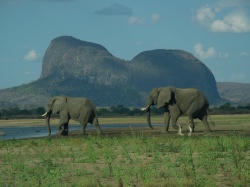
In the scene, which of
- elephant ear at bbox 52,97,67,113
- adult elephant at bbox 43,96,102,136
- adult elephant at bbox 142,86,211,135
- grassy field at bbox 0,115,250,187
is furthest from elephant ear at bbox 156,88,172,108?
grassy field at bbox 0,115,250,187

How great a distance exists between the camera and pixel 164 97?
35031 millimetres

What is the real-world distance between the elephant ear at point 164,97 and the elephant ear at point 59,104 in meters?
5.48

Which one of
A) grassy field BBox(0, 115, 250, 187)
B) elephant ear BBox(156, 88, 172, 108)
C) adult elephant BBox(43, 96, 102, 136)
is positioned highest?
elephant ear BBox(156, 88, 172, 108)

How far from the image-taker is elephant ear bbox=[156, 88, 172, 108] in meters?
34.9

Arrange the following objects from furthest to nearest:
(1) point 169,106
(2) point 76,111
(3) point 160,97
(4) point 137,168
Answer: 1. (2) point 76,111
2. (1) point 169,106
3. (3) point 160,97
4. (4) point 137,168

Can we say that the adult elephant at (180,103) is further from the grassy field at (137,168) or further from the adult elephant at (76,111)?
the grassy field at (137,168)

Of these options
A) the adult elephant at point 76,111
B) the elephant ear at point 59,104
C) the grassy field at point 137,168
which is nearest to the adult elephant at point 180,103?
the adult elephant at point 76,111

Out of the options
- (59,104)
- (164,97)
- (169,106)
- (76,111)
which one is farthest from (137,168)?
(59,104)

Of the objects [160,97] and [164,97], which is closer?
[164,97]

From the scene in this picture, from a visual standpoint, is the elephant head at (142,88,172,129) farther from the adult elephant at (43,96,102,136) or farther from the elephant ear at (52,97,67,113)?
the elephant ear at (52,97,67,113)

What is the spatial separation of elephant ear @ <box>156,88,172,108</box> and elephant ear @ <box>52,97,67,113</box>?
5.48 meters

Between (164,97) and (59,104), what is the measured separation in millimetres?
6300

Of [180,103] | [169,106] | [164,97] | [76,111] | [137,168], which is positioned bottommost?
[137,168]

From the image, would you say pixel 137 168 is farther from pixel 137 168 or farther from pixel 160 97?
pixel 160 97
